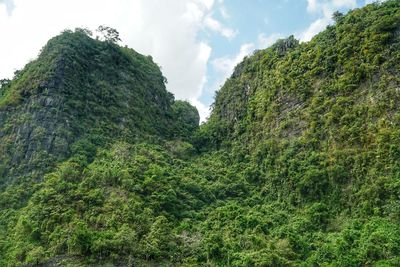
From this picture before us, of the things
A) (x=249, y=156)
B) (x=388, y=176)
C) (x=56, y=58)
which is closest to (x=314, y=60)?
(x=249, y=156)

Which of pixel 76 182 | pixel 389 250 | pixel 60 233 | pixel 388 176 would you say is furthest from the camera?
pixel 76 182

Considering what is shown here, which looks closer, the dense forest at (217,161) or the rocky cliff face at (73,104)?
the dense forest at (217,161)

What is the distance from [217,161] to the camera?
43562 mm

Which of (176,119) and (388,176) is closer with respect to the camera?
(388,176)

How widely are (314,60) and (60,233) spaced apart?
23.9 m

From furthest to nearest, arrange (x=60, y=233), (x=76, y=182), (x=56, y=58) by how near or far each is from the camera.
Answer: (x=56, y=58)
(x=76, y=182)
(x=60, y=233)

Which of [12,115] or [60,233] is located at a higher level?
[12,115]

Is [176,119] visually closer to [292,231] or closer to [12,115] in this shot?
[12,115]

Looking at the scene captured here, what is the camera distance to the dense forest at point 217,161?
28.2 metres

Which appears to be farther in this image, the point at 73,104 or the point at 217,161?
the point at 217,161

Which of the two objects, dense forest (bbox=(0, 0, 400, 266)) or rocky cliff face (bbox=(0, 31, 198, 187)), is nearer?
dense forest (bbox=(0, 0, 400, 266))

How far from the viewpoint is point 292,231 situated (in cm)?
3064

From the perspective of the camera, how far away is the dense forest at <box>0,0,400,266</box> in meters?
28.2

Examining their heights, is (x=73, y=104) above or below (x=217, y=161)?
above
